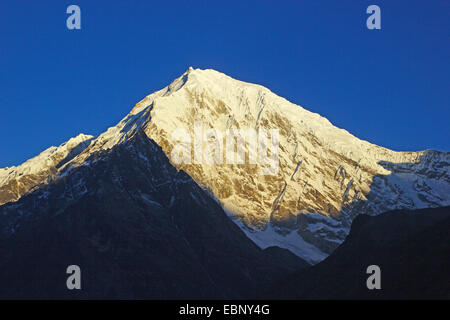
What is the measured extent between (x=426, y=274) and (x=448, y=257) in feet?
20.4
